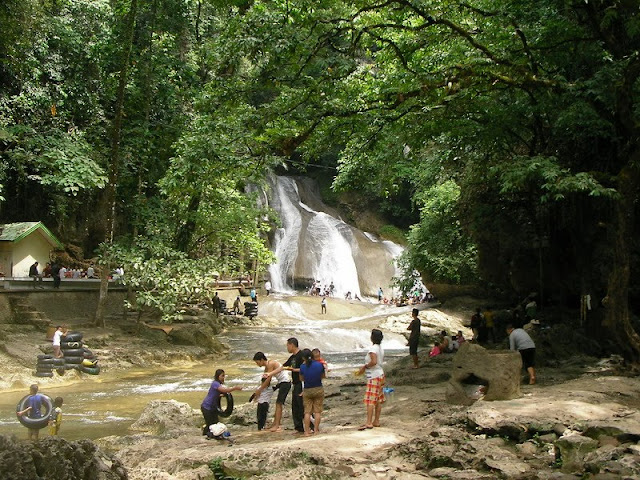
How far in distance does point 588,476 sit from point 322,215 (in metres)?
37.3

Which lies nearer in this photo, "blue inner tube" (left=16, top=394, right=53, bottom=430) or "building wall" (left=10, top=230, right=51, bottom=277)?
"blue inner tube" (left=16, top=394, right=53, bottom=430)

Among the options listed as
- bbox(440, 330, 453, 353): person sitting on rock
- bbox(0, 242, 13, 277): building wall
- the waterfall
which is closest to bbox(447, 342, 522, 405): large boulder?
bbox(440, 330, 453, 353): person sitting on rock

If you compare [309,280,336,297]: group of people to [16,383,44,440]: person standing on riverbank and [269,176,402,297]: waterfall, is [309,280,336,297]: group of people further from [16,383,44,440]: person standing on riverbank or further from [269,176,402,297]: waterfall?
[16,383,44,440]: person standing on riverbank

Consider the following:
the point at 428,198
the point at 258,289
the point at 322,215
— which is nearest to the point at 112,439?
the point at 428,198

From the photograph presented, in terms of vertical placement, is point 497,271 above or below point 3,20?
below

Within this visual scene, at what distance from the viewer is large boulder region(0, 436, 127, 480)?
3.99m

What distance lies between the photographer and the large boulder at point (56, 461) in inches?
157

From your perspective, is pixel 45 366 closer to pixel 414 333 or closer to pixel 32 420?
pixel 32 420

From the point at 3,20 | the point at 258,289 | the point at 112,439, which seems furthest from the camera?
the point at 258,289

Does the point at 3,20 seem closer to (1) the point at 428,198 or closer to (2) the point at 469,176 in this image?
(2) the point at 469,176

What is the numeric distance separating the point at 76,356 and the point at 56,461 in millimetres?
12834

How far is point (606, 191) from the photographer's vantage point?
9883mm

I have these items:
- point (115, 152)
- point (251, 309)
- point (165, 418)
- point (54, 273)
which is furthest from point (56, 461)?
point (251, 309)

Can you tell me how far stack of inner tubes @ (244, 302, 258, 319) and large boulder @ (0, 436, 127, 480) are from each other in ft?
79.0
